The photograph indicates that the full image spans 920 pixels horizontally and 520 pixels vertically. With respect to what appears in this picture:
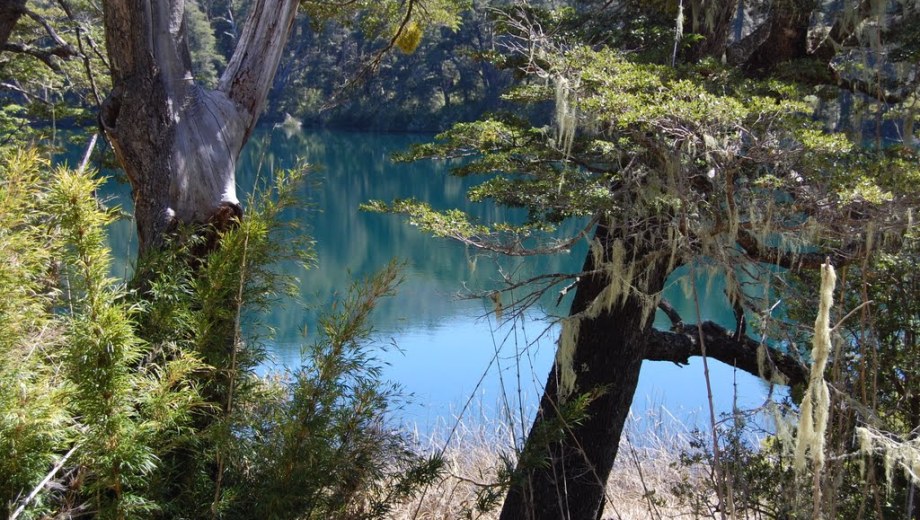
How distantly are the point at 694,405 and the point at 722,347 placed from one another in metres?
4.13

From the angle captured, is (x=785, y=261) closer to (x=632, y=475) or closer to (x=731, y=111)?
(x=731, y=111)

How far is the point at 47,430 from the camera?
1679mm

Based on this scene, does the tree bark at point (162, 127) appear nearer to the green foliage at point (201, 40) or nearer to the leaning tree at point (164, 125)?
the leaning tree at point (164, 125)

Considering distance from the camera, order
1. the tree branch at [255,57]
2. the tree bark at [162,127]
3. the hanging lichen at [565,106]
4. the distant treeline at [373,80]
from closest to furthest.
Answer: the tree bark at [162,127]
the tree branch at [255,57]
the hanging lichen at [565,106]
the distant treeline at [373,80]

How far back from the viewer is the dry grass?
3982mm

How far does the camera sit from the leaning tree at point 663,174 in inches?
113

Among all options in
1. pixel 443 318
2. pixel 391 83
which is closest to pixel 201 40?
pixel 391 83

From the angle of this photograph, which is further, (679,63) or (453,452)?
(453,452)

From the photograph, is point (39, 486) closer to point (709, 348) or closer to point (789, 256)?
point (789, 256)

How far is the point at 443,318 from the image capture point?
12102 mm

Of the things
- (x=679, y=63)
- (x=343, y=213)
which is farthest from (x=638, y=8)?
(x=343, y=213)

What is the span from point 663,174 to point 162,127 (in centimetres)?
189

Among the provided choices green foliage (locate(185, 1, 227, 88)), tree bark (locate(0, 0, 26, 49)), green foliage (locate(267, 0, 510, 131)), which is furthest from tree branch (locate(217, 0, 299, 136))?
green foliage (locate(185, 1, 227, 88))

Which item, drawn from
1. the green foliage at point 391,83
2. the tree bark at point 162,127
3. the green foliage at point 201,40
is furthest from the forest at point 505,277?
the green foliage at point 201,40
